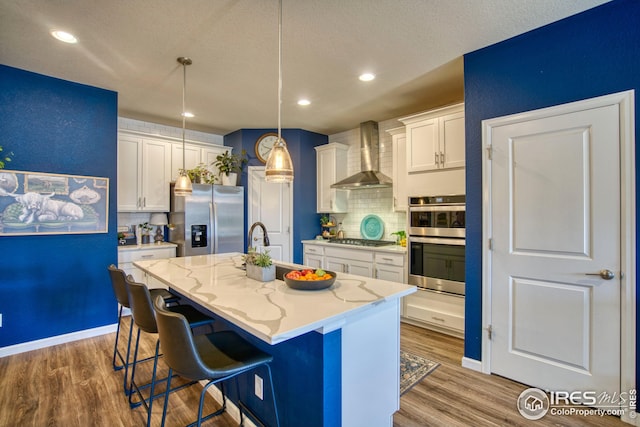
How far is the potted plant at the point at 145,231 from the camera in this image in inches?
182

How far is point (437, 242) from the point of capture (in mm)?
3375

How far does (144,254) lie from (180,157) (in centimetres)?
152

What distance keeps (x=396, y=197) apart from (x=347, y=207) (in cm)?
125

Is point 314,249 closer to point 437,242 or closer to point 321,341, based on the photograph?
point 437,242

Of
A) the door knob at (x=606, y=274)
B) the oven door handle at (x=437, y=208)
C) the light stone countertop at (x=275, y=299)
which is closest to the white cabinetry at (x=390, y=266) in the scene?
the oven door handle at (x=437, y=208)

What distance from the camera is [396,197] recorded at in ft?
13.4

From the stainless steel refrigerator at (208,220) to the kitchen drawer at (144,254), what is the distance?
0.42 ft

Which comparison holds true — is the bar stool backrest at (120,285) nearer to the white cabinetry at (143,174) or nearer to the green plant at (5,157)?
the green plant at (5,157)

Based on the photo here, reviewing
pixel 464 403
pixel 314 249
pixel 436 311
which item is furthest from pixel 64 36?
pixel 436 311

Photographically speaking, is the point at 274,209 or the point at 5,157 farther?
the point at 274,209

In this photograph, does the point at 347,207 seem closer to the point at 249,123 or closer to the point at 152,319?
the point at 249,123

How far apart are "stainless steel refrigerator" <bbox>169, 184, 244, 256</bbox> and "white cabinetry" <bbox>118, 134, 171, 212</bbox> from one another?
208 millimetres

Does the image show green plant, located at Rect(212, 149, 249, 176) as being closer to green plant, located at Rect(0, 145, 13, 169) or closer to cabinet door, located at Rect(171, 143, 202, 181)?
cabinet door, located at Rect(171, 143, 202, 181)

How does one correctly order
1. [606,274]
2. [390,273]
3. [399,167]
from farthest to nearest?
[399,167] < [390,273] < [606,274]
